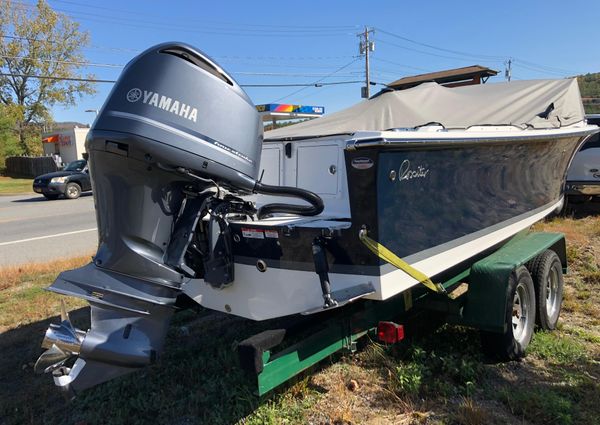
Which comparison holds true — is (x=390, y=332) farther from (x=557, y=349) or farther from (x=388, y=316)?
(x=557, y=349)

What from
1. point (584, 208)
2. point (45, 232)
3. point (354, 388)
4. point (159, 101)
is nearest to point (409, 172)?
point (159, 101)

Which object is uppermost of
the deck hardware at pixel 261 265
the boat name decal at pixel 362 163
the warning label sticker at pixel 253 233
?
the boat name decal at pixel 362 163

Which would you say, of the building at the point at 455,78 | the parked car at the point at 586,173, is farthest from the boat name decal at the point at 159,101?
the parked car at the point at 586,173

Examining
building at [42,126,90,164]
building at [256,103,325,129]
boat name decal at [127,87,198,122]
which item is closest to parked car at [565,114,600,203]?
building at [256,103,325,129]

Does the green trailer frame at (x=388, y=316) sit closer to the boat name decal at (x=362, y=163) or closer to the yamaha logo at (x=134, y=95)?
the boat name decal at (x=362, y=163)

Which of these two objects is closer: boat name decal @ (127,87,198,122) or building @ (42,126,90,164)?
boat name decal @ (127,87,198,122)

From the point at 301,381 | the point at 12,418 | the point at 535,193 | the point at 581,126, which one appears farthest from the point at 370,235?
the point at 581,126

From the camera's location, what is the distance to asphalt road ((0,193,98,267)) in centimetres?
829

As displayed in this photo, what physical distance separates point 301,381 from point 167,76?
7.08ft

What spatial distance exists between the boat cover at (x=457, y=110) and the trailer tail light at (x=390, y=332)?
167cm

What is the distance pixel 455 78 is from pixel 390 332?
20.0ft

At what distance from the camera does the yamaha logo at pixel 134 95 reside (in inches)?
107

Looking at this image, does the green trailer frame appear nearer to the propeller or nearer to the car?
the propeller

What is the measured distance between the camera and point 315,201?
120 inches
